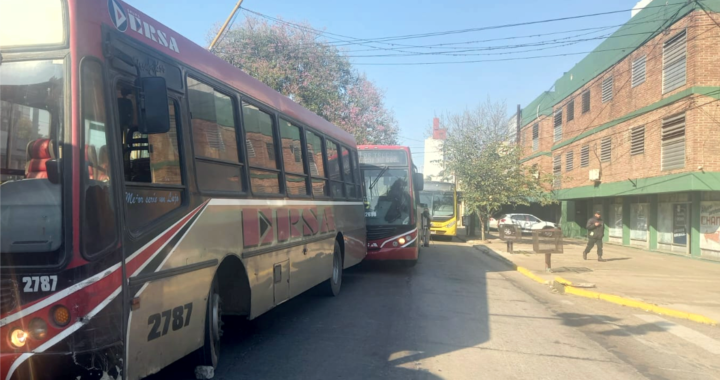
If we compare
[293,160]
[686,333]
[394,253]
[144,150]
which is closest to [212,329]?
[144,150]

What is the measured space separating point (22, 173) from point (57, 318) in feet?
3.40

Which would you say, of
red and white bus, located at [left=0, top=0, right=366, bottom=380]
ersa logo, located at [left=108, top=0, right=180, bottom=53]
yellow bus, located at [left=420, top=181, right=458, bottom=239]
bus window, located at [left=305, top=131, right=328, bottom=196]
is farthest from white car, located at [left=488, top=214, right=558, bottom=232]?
ersa logo, located at [left=108, top=0, right=180, bottom=53]

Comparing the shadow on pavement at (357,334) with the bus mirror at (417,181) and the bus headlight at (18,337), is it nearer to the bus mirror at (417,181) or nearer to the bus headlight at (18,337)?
the bus headlight at (18,337)

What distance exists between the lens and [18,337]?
3092 millimetres

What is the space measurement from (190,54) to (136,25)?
87cm

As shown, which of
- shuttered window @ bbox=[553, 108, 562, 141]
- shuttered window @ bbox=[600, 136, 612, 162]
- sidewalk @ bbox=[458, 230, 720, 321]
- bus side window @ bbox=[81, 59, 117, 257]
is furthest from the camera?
shuttered window @ bbox=[553, 108, 562, 141]

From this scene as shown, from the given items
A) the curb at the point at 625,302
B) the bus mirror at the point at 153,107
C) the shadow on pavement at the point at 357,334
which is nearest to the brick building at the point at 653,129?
the curb at the point at 625,302

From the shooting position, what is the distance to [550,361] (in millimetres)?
5836

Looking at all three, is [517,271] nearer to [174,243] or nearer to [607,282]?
[607,282]

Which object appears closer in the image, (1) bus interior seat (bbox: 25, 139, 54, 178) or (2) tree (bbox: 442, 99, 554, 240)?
(1) bus interior seat (bbox: 25, 139, 54, 178)

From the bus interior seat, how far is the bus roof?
90 cm

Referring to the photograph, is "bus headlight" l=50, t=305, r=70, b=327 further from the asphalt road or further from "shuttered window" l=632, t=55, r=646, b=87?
"shuttered window" l=632, t=55, r=646, b=87

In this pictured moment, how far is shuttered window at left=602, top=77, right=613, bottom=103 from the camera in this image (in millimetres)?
24562

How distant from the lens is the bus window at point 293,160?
6957mm
